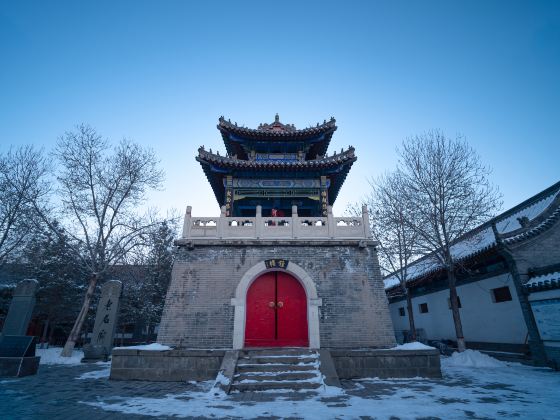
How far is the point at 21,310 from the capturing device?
10992mm

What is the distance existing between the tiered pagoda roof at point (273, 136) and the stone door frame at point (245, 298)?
6525mm

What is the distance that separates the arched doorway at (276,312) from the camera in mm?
9422

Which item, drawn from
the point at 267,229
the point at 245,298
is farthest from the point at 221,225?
the point at 245,298

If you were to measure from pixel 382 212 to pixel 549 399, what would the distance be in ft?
33.9

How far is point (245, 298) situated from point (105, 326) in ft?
25.1

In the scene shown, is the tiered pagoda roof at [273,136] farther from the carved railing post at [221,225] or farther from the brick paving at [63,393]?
the brick paving at [63,393]

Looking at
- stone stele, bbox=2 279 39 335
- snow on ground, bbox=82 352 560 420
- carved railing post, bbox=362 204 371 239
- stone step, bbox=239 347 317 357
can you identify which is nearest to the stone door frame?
Result: stone step, bbox=239 347 317 357

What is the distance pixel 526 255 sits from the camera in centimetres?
1073

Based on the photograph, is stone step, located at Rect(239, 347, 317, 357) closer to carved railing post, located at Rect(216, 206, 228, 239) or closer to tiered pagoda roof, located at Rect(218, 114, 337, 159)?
carved railing post, located at Rect(216, 206, 228, 239)

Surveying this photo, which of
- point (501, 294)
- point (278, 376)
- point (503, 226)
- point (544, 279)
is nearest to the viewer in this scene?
point (278, 376)

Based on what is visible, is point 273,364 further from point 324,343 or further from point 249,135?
point 249,135

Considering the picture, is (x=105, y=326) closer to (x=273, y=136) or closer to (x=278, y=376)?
(x=278, y=376)

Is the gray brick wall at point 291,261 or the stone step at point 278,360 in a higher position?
the gray brick wall at point 291,261

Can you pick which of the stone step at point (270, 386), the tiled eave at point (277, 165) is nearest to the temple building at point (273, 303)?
the stone step at point (270, 386)
